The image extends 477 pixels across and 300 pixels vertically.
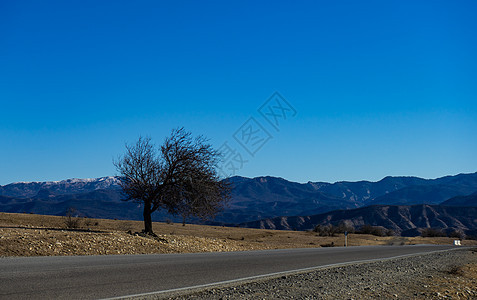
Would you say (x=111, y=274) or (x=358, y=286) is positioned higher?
(x=111, y=274)

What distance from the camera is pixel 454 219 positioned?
158m

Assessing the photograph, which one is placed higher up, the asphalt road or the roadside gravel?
the asphalt road

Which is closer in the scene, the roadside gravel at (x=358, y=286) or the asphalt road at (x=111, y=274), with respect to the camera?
the asphalt road at (x=111, y=274)

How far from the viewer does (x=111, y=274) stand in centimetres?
1137

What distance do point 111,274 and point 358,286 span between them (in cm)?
617

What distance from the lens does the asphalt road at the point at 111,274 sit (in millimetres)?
9125

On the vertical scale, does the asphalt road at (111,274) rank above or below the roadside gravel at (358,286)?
above

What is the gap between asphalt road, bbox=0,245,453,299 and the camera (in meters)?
9.12

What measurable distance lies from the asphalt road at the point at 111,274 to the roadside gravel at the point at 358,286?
101 centimetres

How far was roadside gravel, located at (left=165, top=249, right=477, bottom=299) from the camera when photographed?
997 centimetres

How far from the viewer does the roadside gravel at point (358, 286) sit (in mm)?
9969

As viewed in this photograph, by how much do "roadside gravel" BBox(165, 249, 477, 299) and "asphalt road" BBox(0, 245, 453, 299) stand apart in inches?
39.8

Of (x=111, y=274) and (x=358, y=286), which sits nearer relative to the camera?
(x=111, y=274)

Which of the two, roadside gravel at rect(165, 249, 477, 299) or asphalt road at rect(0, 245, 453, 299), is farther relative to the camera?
roadside gravel at rect(165, 249, 477, 299)
